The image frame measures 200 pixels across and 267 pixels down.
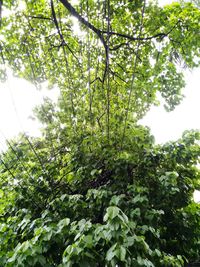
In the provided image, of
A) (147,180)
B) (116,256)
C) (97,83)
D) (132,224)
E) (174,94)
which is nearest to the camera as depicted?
(116,256)

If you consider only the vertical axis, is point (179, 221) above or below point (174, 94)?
below

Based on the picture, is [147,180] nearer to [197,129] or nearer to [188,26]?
[197,129]

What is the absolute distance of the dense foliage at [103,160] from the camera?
5.41 ft

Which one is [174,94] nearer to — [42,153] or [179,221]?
[179,221]

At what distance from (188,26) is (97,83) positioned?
174cm

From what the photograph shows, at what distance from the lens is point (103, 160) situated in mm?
2787

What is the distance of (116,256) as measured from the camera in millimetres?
1311

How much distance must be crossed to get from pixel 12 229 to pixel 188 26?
11.6 ft

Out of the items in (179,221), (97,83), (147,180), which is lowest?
(179,221)

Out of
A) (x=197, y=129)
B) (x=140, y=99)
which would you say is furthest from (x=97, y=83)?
(x=197, y=129)

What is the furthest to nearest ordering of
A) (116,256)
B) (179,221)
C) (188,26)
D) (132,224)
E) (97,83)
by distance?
(97,83) < (188,26) < (179,221) < (132,224) < (116,256)

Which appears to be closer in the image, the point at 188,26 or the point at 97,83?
the point at 188,26

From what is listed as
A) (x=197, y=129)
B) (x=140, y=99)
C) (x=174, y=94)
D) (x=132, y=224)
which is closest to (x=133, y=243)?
(x=132, y=224)

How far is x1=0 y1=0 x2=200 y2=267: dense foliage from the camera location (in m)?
1.65
